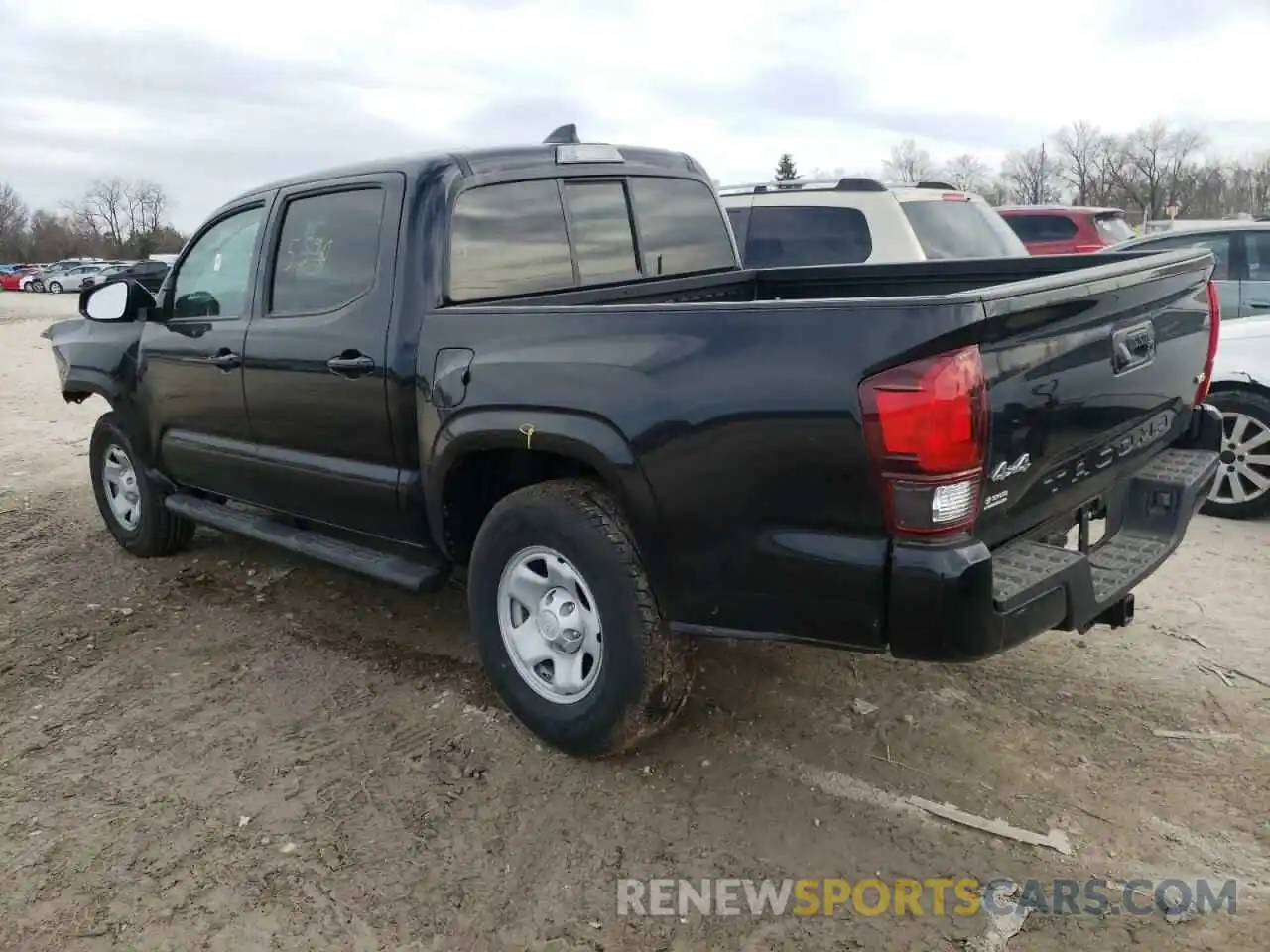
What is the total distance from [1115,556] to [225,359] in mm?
3646

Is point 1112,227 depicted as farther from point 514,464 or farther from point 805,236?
point 514,464

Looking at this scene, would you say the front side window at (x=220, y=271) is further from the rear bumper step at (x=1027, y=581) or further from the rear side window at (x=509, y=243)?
the rear bumper step at (x=1027, y=581)

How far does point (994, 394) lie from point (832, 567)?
58 cm

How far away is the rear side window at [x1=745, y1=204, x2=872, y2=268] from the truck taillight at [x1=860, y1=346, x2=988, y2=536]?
16.4 ft

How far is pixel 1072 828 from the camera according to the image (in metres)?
2.86

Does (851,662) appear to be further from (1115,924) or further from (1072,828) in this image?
(1115,924)

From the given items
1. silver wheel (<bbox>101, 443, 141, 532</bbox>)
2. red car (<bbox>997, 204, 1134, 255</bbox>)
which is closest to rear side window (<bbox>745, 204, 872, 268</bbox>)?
silver wheel (<bbox>101, 443, 141, 532</bbox>)

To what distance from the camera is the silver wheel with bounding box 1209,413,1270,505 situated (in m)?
5.57

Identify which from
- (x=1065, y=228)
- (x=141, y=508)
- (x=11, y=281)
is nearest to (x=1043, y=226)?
(x=1065, y=228)

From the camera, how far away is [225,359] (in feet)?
14.5

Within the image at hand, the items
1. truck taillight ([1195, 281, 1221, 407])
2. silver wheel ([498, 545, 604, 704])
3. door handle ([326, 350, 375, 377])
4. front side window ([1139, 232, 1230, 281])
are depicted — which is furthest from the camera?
front side window ([1139, 232, 1230, 281])

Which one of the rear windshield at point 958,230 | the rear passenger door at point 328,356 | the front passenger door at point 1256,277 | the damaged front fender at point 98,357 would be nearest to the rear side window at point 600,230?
the rear passenger door at point 328,356

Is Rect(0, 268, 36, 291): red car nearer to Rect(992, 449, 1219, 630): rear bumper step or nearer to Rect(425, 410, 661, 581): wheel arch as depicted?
Rect(425, 410, 661, 581): wheel arch

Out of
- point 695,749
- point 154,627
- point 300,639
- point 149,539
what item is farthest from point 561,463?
point 149,539
